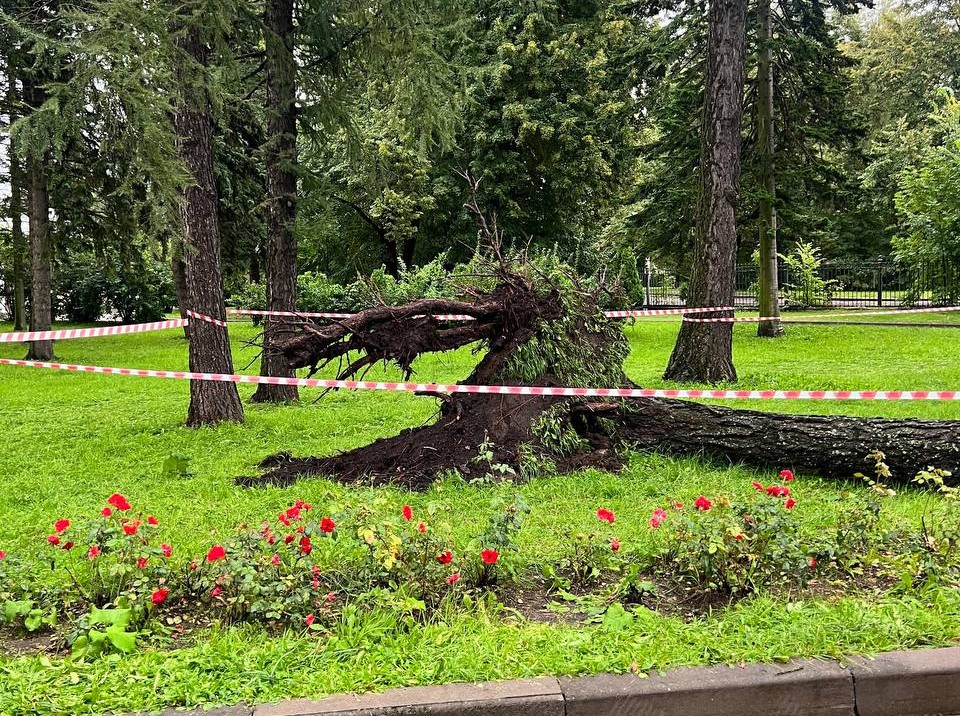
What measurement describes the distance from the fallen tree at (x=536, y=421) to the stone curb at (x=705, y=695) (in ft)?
10.0

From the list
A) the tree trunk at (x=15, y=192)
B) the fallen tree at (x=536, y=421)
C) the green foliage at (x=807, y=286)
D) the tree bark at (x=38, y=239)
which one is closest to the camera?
the fallen tree at (x=536, y=421)

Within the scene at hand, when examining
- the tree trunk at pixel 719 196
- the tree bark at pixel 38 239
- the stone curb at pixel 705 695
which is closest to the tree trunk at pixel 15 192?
the tree bark at pixel 38 239

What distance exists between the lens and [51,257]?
1894 centimetres

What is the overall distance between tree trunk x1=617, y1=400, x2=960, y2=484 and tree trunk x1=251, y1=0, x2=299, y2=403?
5.77 metres

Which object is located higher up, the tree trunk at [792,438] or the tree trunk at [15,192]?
the tree trunk at [15,192]

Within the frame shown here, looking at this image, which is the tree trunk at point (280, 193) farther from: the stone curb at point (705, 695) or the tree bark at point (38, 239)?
the tree bark at point (38, 239)

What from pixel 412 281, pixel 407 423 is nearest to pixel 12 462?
pixel 407 423

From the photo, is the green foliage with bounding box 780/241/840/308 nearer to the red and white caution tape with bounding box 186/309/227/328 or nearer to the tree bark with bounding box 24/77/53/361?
the red and white caution tape with bounding box 186/309/227/328

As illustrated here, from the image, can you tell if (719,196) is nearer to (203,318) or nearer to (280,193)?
(280,193)

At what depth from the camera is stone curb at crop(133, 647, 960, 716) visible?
8.93ft

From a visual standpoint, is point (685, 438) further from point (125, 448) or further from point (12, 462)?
point (12, 462)

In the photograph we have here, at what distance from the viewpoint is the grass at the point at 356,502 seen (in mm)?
2912

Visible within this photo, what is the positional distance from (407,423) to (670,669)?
6.21 m

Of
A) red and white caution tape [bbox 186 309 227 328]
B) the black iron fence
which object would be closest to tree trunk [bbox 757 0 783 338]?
the black iron fence
